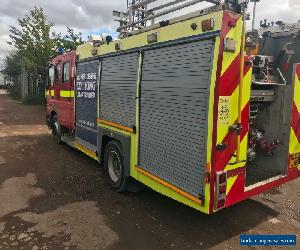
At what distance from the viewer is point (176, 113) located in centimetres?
407

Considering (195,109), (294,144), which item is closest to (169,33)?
(195,109)

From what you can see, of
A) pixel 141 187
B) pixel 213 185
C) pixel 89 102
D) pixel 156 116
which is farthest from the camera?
pixel 89 102

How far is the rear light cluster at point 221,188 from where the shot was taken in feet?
11.8

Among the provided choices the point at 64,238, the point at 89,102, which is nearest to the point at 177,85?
the point at 64,238

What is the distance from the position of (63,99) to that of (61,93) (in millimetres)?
203

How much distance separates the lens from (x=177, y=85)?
13.2ft

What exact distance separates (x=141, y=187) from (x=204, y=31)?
10.1 ft

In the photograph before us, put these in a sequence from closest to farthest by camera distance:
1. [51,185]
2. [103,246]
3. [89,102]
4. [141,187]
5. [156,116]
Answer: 1. [103,246]
2. [156,116]
3. [141,187]
4. [51,185]
5. [89,102]

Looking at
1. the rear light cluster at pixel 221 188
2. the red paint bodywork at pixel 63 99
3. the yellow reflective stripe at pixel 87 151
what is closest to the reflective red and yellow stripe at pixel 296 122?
the rear light cluster at pixel 221 188

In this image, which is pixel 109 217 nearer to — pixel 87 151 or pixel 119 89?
pixel 119 89

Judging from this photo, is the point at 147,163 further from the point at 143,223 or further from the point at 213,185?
the point at 213,185

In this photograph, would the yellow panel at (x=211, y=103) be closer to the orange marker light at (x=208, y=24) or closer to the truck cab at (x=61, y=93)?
the orange marker light at (x=208, y=24)

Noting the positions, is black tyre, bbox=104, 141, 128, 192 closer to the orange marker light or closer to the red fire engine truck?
the red fire engine truck

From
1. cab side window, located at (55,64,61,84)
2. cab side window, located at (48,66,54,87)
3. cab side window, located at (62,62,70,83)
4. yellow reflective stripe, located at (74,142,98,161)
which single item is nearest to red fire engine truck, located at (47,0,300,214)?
yellow reflective stripe, located at (74,142,98,161)
